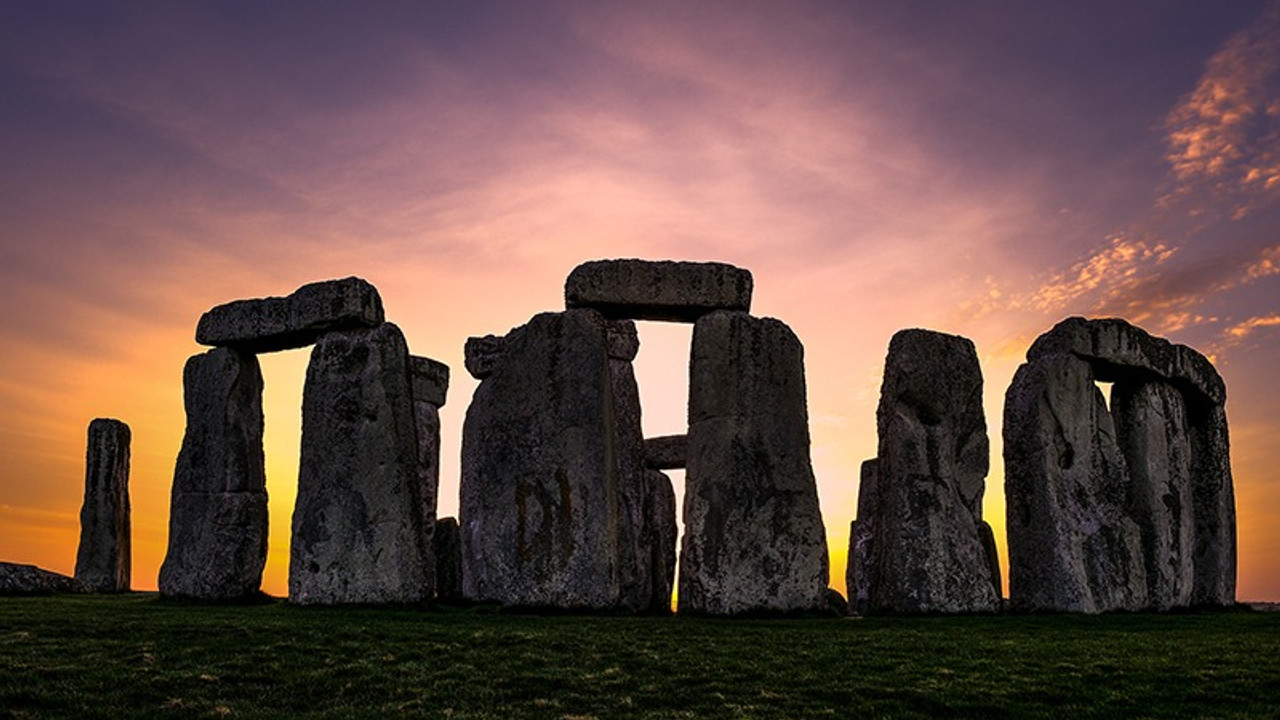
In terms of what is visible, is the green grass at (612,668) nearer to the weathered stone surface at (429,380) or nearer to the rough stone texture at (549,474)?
the rough stone texture at (549,474)

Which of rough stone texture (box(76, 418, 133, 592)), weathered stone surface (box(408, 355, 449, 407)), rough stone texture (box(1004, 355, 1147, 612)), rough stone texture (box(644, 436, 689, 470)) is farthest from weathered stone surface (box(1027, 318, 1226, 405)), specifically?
rough stone texture (box(76, 418, 133, 592))

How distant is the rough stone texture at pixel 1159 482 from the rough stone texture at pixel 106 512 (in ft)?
59.0

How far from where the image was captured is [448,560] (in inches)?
685

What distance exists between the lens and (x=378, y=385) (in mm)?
14062

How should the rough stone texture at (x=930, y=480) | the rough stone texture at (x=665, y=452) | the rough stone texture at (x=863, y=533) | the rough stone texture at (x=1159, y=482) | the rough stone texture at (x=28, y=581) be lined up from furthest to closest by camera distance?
1. the rough stone texture at (x=665, y=452)
2. the rough stone texture at (x=863, y=533)
3. the rough stone texture at (x=28, y=581)
4. the rough stone texture at (x=1159, y=482)
5. the rough stone texture at (x=930, y=480)

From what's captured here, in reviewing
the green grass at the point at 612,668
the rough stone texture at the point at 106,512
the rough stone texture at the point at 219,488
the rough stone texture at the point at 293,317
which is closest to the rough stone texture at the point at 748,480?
the green grass at the point at 612,668

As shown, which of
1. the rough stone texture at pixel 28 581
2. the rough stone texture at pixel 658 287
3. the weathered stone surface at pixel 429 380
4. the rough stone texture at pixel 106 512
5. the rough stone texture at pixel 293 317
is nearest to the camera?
the rough stone texture at pixel 658 287

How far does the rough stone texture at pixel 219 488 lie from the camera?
14992mm

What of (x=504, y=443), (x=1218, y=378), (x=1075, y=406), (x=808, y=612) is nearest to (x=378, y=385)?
(x=504, y=443)

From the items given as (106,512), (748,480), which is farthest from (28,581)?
(748,480)

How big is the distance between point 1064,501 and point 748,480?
424cm

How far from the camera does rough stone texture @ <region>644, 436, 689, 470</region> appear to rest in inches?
821

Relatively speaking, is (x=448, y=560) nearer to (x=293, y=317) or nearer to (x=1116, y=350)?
(x=293, y=317)

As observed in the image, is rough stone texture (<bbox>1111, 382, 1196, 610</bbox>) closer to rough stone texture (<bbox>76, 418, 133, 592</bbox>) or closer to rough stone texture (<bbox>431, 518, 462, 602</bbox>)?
rough stone texture (<bbox>431, 518, 462, 602</bbox>)
